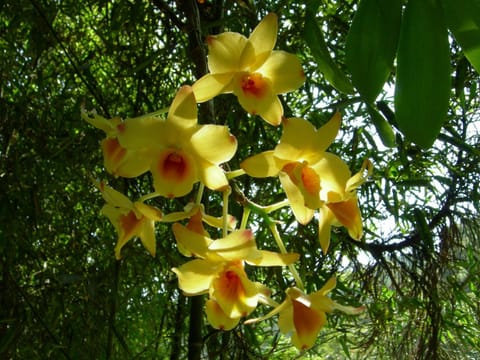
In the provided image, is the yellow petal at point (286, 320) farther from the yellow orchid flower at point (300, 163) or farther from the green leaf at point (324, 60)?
the green leaf at point (324, 60)

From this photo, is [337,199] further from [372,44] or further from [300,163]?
[372,44]

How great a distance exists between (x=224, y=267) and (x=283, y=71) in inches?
9.5

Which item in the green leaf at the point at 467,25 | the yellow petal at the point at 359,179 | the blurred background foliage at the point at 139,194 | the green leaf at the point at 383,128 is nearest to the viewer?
the green leaf at the point at 467,25

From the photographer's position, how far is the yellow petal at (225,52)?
0.69 m

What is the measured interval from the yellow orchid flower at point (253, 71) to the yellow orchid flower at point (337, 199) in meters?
0.09

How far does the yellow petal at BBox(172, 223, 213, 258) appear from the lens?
0.66m

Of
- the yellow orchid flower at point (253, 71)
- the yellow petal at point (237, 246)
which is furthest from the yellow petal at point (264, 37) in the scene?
the yellow petal at point (237, 246)

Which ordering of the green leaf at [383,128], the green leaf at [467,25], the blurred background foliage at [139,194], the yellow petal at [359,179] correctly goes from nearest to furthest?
the green leaf at [467,25]
the green leaf at [383,128]
the yellow petal at [359,179]
the blurred background foliage at [139,194]

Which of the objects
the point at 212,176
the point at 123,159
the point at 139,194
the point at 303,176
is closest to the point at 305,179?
the point at 303,176

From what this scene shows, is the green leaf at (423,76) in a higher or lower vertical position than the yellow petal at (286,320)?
higher

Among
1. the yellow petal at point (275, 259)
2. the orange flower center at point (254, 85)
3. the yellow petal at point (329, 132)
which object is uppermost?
the orange flower center at point (254, 85)

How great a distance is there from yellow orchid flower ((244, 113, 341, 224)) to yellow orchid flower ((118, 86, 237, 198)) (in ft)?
0.14

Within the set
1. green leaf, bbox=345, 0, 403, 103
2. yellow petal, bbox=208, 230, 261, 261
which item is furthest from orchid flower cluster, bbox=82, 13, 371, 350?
green leaf, bbox=345, 0, 403, 103

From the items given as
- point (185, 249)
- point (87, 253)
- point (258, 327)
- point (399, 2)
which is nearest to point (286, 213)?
point (258, 327)
